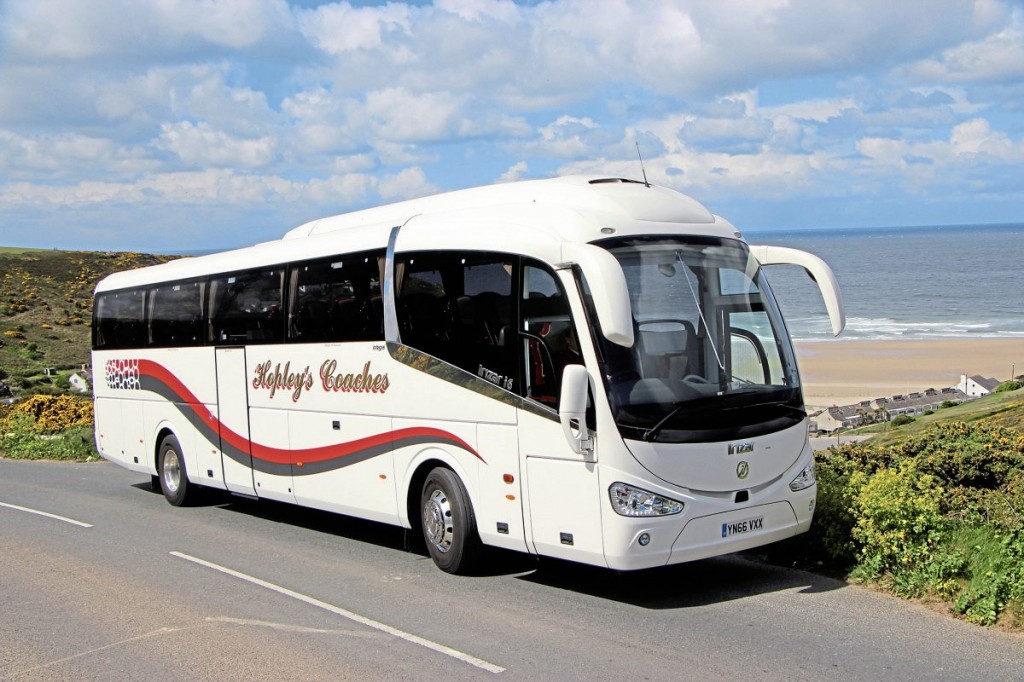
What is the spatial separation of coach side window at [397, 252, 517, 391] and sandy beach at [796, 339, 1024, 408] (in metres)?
31.6

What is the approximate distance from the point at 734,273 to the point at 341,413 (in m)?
4.52

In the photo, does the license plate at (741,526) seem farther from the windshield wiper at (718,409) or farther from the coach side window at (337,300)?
the coach side window at (337,300)

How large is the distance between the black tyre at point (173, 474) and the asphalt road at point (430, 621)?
2962 millimetres

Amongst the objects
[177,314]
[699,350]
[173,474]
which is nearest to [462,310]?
[699,350]

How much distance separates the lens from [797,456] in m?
9.19

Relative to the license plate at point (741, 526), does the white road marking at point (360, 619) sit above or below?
below

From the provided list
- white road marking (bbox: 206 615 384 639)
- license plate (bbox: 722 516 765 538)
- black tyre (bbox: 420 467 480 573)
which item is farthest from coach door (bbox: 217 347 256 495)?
license plate (bbox: 722 516 765 538)

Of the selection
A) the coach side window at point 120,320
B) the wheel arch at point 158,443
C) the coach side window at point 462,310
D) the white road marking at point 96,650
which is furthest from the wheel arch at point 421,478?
the coach side window at point 120,320

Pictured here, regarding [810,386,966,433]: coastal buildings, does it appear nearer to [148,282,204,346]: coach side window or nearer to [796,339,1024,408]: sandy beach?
[796,339,1024,408]: sandy beach

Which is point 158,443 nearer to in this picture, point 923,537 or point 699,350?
point 699,350

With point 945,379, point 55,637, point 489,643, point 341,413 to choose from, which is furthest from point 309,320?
point 945,379

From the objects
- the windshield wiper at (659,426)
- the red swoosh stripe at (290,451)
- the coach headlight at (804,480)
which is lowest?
the coach headlight at (804,480)

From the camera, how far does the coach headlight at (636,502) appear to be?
826cm

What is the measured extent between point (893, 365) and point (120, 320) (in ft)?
143
